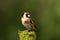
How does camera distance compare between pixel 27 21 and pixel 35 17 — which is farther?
pixel 35 17

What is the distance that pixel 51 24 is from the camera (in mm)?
1978

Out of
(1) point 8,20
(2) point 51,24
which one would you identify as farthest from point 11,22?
(2) point 51,24

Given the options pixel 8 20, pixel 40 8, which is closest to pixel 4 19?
pixel 8 20

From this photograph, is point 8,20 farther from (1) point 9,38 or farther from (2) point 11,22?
(1) point 9,38

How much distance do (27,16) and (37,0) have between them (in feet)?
1.41

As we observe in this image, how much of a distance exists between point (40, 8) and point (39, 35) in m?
0.23

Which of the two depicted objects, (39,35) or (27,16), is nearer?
(27,16)

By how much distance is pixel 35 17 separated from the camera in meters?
1.97

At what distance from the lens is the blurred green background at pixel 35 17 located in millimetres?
1970

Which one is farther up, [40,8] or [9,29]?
[40,8]

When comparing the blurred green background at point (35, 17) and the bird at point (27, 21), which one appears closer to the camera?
the bird at point (27, 21)

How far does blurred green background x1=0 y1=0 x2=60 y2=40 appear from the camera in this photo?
1970 millimetres

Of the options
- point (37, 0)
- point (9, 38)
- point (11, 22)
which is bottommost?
point (9, 38)

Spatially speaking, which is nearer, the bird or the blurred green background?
the bird
